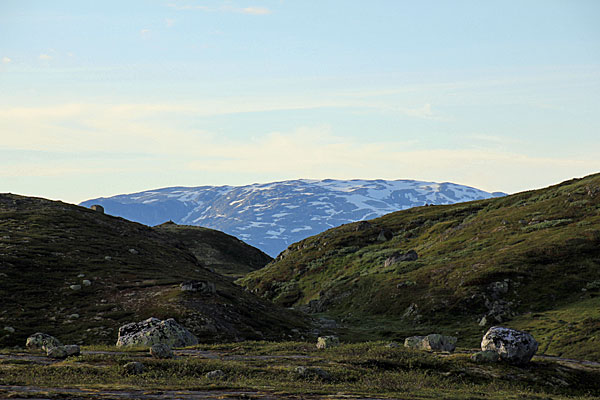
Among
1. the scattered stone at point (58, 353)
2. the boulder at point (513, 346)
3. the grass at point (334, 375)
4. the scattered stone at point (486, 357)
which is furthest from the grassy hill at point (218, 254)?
the scattered stone at point (486, 357)

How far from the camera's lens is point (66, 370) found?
94.2 feet

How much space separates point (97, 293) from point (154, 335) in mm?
20683

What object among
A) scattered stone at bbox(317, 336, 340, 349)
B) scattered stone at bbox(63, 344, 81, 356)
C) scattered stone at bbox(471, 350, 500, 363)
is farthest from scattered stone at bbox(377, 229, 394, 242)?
scattered stone at bbox(63, 344, 81, 356)

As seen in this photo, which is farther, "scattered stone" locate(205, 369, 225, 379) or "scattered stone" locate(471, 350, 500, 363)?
"scattered stone" locate(471, 350, 500, 363)

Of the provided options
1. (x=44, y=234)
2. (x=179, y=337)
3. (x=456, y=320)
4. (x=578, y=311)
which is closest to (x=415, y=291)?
(x=456, y=320)

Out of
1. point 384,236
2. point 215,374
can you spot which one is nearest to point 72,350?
point 215,374

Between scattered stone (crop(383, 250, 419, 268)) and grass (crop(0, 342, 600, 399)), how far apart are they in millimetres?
59329

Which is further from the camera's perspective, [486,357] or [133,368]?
[486,357]

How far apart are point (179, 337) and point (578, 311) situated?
43.2 meters

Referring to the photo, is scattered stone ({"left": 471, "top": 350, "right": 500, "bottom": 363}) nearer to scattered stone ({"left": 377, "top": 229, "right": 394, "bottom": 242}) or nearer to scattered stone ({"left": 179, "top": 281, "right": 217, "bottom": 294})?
scattered stone ({"left": 179, "top": 281, "right": 217, "bottom": 294})

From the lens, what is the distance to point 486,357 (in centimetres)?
3619

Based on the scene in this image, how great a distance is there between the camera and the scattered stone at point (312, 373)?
30016 millimetres

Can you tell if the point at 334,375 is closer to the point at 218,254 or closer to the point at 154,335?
the point at 154,335

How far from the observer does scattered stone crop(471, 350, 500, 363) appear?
3609 cm
